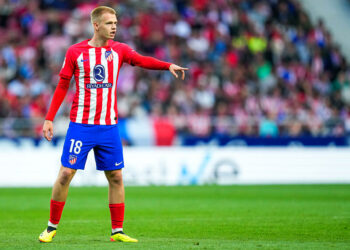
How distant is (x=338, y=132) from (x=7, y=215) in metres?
11.7

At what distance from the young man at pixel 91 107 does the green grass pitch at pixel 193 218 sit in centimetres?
67

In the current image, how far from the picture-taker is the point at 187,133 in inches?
760

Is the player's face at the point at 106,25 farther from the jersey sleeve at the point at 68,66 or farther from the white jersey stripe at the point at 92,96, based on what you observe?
the jersey sleeve at the point at 68,66

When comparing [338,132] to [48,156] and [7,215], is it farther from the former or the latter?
[7,215]

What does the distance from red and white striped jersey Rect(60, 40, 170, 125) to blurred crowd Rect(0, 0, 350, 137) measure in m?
11.5

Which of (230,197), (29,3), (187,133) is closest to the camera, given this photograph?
(230,197)

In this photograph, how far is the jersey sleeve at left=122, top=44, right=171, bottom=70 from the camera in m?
7.32

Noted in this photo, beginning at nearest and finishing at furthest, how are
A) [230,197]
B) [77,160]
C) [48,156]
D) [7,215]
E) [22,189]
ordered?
1. [77,160]
2. [7,215]
3. [230,197]
4. [22,189]
5. [48,156]

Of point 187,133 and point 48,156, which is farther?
point 187,133

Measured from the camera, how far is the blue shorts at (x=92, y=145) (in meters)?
7.13

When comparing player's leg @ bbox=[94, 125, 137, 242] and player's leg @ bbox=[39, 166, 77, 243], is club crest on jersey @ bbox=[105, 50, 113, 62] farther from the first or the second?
player's leg @ bbox=[39, 166, 77, 243]

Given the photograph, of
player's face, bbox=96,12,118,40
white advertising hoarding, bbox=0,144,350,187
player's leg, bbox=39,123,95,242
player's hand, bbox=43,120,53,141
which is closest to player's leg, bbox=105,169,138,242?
player's leg, bbox=39,123,95,242

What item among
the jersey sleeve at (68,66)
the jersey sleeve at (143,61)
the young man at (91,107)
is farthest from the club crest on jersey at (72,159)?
the jersey sleeve at (143,61)

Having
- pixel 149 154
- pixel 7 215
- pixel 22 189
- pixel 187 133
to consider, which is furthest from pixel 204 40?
pixel 7 215
